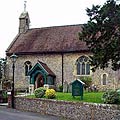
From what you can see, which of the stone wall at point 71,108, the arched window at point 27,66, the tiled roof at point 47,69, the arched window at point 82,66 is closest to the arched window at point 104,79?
the arched window at point 82,66

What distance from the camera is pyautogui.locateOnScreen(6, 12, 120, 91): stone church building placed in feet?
122

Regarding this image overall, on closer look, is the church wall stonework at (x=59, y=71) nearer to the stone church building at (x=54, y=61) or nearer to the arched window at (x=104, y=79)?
the stone church building at (x=54, y=61)

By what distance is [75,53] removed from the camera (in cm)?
3816

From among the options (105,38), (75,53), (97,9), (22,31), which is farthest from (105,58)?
(22,31)

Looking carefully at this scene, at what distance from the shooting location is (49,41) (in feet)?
136

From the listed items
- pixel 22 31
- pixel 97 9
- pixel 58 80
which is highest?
pixel 22 31

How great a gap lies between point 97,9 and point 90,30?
4.89 feet

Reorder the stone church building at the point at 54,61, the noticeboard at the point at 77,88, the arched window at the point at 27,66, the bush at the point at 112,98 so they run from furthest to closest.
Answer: the arched window at the point at 27,66 < the stone church building at the point at 54,61 < the noticeboard at the point at 77,88 < the bush at the point at 112,98

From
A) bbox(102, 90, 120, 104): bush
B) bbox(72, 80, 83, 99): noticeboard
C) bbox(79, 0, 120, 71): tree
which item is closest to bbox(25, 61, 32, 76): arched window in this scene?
bbox(72, 80, 83, 99): noticeboard

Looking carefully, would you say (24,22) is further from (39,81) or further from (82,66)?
(82,66)

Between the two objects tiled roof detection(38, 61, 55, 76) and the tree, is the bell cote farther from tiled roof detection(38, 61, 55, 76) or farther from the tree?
the tree

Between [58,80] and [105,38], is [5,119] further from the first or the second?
[58,80]

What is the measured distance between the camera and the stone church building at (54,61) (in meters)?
37.3

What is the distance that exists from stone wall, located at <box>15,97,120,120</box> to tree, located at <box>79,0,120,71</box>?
9.77 ft
